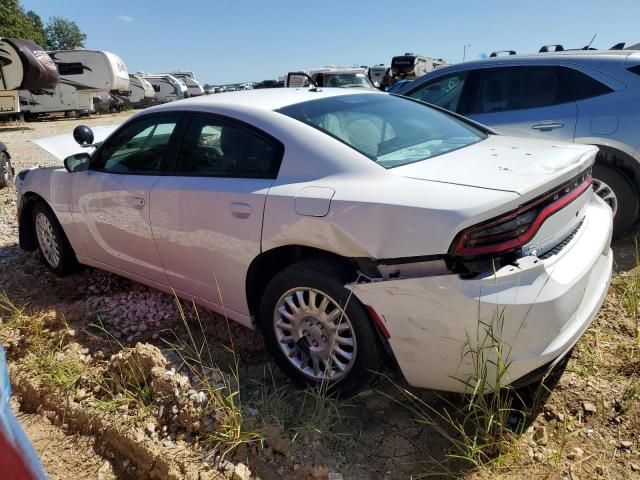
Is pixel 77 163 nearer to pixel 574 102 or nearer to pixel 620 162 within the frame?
pixel 574 102

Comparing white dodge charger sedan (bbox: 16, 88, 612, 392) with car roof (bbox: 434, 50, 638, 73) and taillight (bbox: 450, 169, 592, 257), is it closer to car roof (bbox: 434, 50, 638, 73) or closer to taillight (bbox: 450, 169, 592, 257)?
taillight (bbox: 450, 169, 592, 257)

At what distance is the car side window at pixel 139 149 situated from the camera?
3.32 meters

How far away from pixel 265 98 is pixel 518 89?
2.83 m

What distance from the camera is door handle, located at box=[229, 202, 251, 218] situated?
2.67 m

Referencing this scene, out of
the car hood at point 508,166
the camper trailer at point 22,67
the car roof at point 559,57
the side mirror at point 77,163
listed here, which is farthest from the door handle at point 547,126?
the camper trailer at point 22,67

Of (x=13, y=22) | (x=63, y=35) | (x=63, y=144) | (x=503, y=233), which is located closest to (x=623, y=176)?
(x=503, y=233)

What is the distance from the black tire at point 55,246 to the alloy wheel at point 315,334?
246 centimetres

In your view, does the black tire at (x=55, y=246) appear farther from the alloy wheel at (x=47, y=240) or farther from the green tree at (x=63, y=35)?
the green tree at (x=63, y=35)

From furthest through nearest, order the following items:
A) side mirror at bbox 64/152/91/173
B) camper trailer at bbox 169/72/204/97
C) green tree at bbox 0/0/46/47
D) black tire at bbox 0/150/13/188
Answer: green tree at bbox 0/0/46/47
camper trailer at bbox 169/72/204/97
black tire at bbox 0/150/13/188
side mirror at bbox 64/152/91/173

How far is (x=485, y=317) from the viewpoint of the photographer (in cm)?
200

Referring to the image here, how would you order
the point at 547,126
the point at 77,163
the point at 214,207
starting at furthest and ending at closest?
the point at 547,126 < the point at 77,163 < the point at 214,207

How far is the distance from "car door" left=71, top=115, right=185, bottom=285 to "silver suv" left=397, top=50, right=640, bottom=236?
3112 millimetres

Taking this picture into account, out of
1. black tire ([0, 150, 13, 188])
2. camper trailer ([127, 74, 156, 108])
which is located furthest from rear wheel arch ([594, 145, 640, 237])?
camper trailer ([127, 74, 156, 108])

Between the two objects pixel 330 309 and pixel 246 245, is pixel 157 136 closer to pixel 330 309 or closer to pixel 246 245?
pixel 246 245
